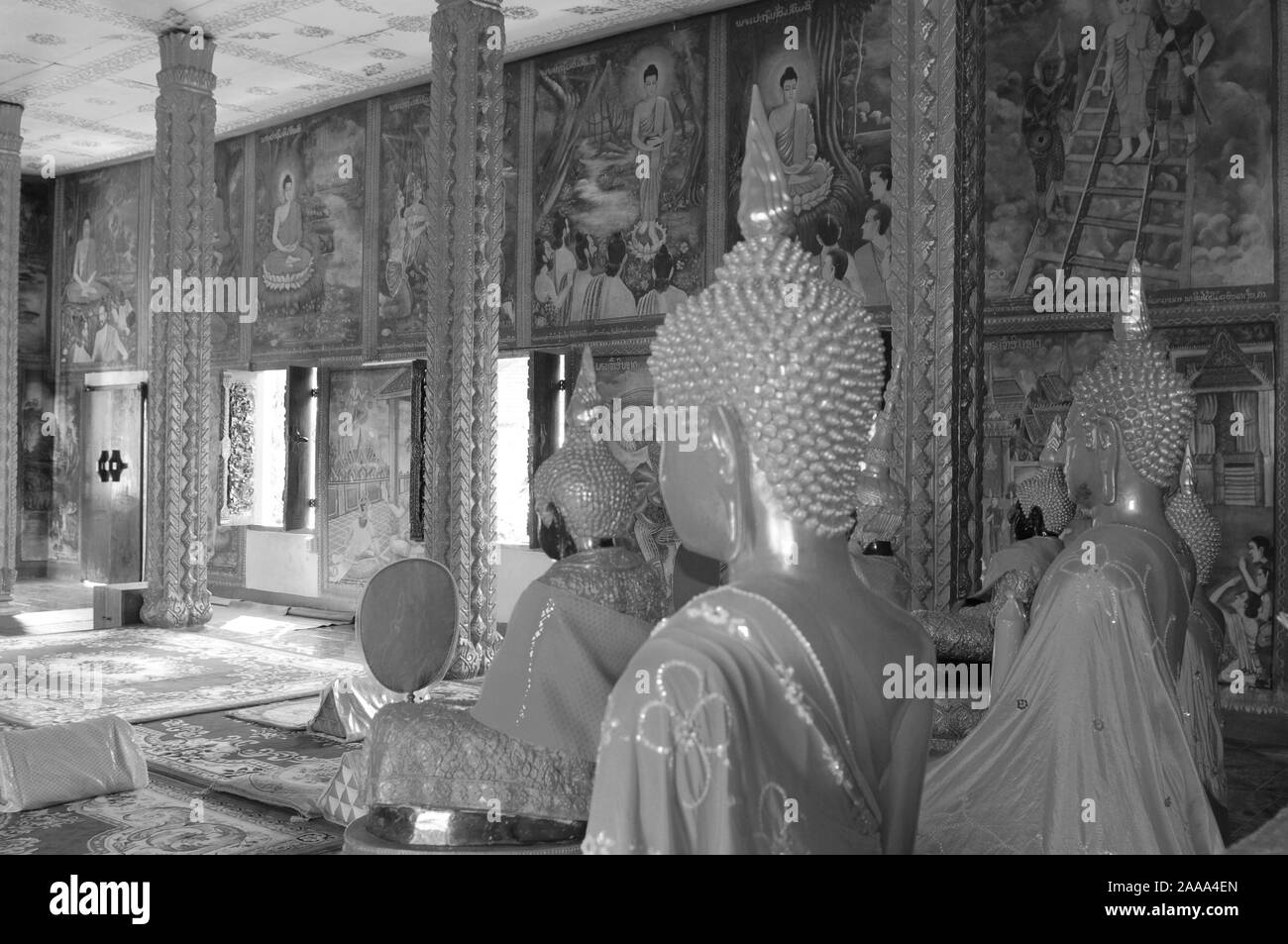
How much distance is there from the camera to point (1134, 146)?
9.12m

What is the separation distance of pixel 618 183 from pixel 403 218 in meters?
3.35

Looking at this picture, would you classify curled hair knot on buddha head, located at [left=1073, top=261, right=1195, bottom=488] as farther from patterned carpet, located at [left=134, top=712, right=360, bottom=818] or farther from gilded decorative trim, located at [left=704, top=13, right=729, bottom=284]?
gilded decorative trim, located at [left=704, top=13, right=729, bottom=284]

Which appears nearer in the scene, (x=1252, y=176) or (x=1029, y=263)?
(x=1252, y=176)

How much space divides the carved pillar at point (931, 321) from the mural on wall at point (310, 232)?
940 centimetres

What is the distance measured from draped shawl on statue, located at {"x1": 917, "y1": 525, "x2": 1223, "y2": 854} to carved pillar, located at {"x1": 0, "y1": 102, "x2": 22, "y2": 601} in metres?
14.3

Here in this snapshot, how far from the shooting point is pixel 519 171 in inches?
512

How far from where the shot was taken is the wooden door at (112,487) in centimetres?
1794

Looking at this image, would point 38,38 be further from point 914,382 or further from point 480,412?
point 914,382

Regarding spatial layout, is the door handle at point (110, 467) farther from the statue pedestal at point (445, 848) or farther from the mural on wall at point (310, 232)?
the statue pedestal at point (445, 848)

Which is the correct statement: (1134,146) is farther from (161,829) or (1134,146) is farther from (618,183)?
(161,829)

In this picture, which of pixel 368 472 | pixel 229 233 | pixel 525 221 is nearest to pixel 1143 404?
pixel 525 221

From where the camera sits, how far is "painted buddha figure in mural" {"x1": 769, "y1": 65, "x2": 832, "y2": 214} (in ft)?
35.4

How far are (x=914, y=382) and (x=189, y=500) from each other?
28.7 feet
